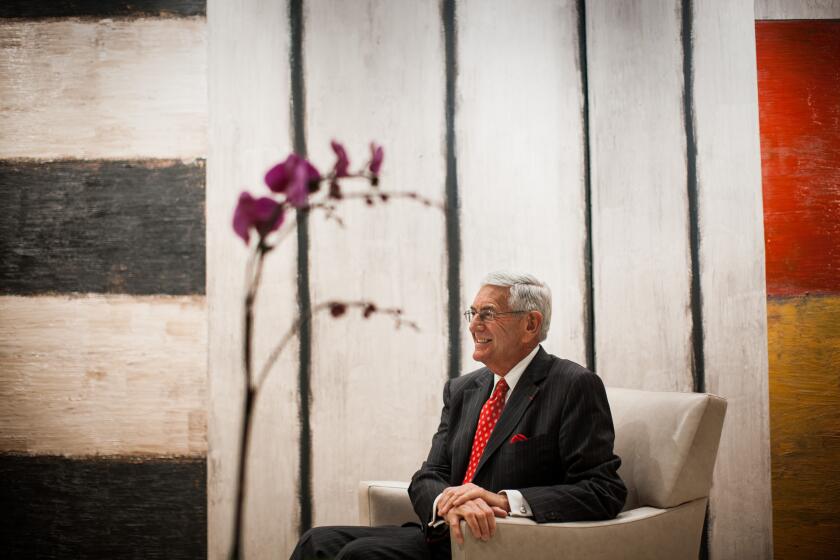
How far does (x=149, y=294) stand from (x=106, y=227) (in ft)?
1.08

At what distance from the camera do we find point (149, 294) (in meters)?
2.60

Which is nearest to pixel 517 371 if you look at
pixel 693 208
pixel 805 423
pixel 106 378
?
pixel 693 208

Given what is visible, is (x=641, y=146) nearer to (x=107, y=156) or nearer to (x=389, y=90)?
(x=389, y=90)

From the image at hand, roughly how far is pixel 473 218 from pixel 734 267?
1.04 metres

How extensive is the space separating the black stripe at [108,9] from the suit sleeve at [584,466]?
2.15 m

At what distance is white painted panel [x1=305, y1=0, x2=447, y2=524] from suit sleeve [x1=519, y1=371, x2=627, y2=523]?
817 mm

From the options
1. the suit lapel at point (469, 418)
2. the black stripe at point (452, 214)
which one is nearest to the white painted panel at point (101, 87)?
the black stripe at point (452, 214)

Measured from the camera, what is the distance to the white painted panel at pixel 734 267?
2516 mm

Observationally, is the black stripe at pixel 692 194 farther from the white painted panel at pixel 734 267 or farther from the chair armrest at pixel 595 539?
the chair armrest at pixel 595 539

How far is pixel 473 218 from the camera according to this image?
2.60 m

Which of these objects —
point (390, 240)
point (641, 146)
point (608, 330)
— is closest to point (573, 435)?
point (608, 330)

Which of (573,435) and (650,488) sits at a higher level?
(573,435)

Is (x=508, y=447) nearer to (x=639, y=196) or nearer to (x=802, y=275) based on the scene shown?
(x=639, y=196)

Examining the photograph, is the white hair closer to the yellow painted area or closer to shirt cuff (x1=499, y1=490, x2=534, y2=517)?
shirt cuff (x1=499, y1=490, x2=534, y2=517)
